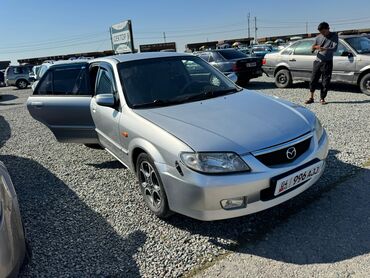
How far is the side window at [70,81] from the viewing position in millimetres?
5047

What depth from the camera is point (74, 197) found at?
4180 mm

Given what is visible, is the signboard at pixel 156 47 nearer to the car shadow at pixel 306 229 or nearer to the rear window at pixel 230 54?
the rear window at pixel 230 54

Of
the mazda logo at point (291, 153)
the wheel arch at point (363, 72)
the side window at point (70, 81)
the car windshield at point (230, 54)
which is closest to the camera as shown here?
the mazda logo at point (291, 153)

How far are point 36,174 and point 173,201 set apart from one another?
3060mm

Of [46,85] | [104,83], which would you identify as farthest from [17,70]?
[104,83]

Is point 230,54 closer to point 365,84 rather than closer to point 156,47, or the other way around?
point 365,84

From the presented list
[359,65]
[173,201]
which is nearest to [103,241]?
[173,201]

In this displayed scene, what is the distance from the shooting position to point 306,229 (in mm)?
3043

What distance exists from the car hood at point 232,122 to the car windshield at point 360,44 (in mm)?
6726

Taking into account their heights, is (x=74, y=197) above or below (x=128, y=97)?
below

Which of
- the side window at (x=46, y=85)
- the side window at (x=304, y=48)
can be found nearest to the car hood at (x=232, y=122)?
the side window at (x=46, y=85)

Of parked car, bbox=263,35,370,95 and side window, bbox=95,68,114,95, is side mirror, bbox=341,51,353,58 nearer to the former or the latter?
parked car, bbox=263,35,370,95

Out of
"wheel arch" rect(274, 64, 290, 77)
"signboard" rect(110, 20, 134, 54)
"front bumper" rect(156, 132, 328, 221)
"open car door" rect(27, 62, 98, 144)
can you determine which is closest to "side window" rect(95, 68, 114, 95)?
"open car door" rect(27, 62, 98, 144)

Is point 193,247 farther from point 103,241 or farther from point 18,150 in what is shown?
point 18,150
